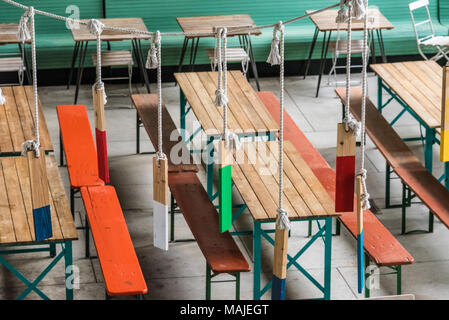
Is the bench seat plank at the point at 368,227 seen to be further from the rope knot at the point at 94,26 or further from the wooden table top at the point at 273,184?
the rope knot at the point at 94,26

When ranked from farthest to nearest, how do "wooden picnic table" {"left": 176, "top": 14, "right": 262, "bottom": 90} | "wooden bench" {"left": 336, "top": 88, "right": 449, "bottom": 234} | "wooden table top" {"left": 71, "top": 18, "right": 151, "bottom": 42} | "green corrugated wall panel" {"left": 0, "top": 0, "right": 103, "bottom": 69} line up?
"green corrugated wall panel" {"left": 0, "top": 0, "right": 103, "bottom": 69} < "wooden picnic table" {"left": 176, "top": 14, "right": 262, "bottom": 90} < "wooden table top" {"left": 71, "top": 18, "right": 151, "bottom": 42} < "wooden bench" {"left": 336, "top": 88, "right": 449, "bottom": 234}

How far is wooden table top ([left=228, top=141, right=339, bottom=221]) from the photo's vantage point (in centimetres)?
555

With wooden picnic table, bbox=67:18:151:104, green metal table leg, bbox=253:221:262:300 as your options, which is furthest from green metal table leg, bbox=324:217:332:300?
wooden picnic table, bbox=67:18:151:104

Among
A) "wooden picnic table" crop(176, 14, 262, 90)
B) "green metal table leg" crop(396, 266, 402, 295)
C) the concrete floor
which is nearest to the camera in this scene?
"green metal table leg" crop(396, 266, 402, 295)

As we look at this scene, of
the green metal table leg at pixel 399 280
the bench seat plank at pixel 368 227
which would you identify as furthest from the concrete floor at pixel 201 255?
the bench seat plank at pixel 368 227

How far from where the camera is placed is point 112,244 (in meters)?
5.64

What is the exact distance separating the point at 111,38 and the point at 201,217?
343 centimetres

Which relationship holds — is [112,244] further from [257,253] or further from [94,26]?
[94,26]

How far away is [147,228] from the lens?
7105 mm

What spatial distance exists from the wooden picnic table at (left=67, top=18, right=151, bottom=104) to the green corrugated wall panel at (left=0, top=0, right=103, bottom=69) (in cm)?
17

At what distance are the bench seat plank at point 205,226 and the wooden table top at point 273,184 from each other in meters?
0.32

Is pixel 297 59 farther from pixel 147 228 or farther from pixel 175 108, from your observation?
pixel 147 228

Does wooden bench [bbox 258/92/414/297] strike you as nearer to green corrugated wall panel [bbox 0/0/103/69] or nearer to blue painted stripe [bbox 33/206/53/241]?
blue painted stripe [bbox 33/206/53/241]

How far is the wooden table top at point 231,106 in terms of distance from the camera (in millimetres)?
6742
